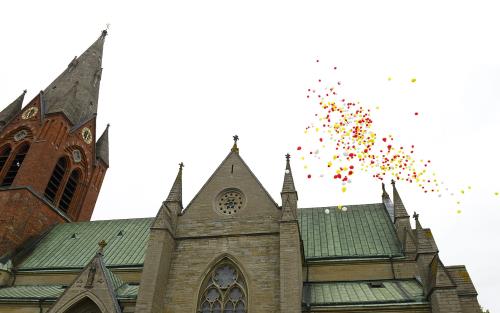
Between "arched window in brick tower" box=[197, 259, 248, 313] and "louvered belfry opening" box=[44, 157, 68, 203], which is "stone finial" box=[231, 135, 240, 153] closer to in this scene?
"arched window in brick tower" box=[197, 259, 248, 313]

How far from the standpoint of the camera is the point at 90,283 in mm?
18969

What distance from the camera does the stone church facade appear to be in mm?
17734

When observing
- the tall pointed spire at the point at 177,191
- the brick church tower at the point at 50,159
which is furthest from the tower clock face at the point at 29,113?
→ the tall pointed spire at the point at 177,191

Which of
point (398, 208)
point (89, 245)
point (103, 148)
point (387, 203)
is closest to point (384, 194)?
point (387, 203)

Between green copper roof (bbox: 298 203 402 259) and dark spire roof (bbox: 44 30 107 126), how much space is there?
22.8 m

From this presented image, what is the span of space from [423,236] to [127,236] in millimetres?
19817

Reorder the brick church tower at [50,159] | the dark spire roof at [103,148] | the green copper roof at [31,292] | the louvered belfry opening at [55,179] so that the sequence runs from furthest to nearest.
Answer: the dark spire roof at [103,148], the louvered belfry opening at [55,179], the brick church tower at [50,159], the green copper roof at [31,292]

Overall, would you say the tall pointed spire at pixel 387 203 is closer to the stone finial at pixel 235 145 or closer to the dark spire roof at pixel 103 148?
the stone finial at pixel 235 145

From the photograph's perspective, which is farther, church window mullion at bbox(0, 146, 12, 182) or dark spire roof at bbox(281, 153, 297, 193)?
church window mullion at bbox(0, 146, 12, 182)

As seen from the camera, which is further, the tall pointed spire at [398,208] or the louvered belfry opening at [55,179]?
the louvered belfry opening at [55,179]

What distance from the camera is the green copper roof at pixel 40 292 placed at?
804 inches

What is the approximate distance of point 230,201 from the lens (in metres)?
20.9

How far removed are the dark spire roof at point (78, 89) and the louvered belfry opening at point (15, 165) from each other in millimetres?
3954

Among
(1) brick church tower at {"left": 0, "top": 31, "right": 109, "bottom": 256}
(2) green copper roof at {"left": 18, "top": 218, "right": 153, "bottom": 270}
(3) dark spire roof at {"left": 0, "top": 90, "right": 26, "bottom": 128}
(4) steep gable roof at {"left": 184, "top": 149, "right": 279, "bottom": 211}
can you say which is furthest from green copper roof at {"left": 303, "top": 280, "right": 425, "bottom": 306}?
(3) dark spire roof at {"left": 0, "top": 90, "right": 26, "bottom": 128}
